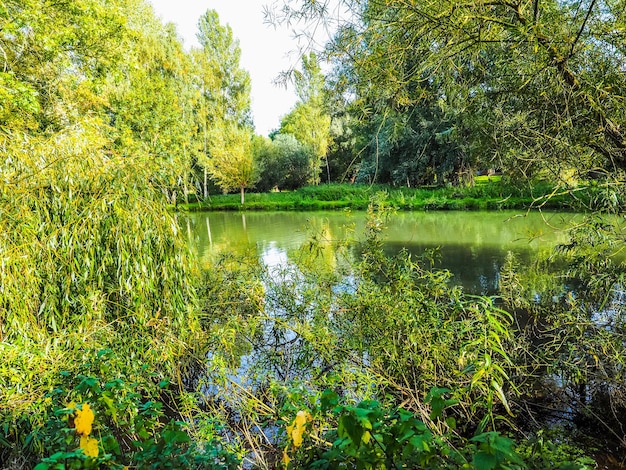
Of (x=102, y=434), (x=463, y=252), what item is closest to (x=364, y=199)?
(x=463, y=252)

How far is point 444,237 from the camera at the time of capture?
12961 mm

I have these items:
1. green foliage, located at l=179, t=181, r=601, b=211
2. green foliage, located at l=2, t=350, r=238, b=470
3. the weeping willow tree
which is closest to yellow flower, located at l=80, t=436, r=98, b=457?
green foliage, located at l=2, t=350, r=238, b=470

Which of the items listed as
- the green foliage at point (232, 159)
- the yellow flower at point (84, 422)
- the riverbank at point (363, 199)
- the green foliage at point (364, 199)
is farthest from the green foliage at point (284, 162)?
the yellow flower at point (84, 422)

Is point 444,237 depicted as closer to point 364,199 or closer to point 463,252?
point 463,252

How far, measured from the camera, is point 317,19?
262cm

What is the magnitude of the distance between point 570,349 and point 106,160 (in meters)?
4.11

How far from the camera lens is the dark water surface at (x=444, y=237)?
329 inches

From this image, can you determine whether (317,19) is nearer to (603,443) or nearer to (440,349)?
(440,349)

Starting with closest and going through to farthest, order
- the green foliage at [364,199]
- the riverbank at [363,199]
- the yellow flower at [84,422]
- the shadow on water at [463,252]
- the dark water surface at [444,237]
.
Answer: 1. the yellow flower at [84,422]
2. the shadow on water at [463,252]
3. the dark water surface at [444,237]
4. the green foliage at [364,199]
5. the riverbank at [363,199]

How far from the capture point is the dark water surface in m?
8.35

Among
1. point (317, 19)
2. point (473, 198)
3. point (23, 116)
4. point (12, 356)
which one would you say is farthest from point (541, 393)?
point (473, 198)

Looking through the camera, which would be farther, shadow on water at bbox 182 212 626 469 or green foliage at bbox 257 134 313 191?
green foliage at bbox 257 134 313 191

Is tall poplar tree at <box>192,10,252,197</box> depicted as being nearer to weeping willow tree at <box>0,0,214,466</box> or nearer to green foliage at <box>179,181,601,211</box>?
green foliage at <box>179,181,601,211</box>

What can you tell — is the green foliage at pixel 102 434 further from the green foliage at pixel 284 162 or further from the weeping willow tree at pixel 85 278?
the green foliage at pixel 284 162
